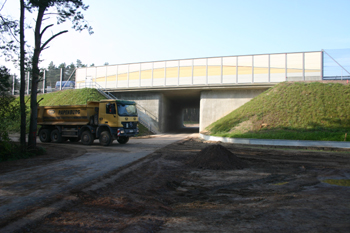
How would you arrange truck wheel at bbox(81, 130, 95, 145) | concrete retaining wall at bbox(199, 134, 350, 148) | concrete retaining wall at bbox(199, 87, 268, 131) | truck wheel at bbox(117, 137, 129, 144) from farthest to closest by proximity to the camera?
1. concrete retaining wall at bbox(199, 87, 268, 131)
2. truck wheel at bbox(117, 137, 129, 144)
3. truck wheel at bbox(81, 130, 95, 145)
4. concrete retaining wall at bbox(199, 134, 350, 148)

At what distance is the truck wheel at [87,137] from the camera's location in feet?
55.2

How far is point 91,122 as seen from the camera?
1708 centimetres

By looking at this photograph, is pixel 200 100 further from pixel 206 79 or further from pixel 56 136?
pixel 56 136

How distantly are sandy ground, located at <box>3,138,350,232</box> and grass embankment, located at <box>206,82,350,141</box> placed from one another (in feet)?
34.0

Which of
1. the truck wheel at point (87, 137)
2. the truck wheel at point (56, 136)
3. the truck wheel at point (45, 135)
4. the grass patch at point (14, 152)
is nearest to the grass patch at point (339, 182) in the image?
the grass patch at point (14, 152)

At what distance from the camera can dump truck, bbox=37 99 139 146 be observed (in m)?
16.2

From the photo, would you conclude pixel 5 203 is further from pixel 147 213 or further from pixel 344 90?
pixel 344 90

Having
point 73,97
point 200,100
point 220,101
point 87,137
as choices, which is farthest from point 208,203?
point 73,97

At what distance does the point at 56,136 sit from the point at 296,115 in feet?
64.8

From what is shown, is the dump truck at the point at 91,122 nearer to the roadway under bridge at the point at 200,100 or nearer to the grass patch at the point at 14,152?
the grass patch at the point at 14,152

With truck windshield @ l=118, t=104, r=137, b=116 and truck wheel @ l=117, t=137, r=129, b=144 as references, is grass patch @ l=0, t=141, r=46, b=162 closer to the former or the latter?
truck windshield @ l=118, t=104, r=137, b=116

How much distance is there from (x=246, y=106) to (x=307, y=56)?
31.8 ft

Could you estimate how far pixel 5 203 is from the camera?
4.80 m

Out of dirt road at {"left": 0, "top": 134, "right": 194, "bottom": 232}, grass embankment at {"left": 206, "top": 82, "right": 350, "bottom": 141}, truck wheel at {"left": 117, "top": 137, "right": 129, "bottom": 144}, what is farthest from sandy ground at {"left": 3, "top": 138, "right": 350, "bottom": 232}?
grass embankment at {"left": 206, "top": 82, "right": 350, "bottom": 141}
